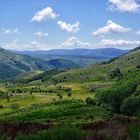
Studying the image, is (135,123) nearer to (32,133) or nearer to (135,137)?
(135,137)

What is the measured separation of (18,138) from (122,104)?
6067 inches

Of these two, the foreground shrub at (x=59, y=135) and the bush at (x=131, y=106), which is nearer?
the foreground shrub at (x=59, y=135)

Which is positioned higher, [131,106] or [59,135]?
[59,135]

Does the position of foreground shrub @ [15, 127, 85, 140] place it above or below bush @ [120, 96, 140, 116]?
above

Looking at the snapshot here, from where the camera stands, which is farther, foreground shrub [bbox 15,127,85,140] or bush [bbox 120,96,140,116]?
bush [bbox 120,96,140,116]

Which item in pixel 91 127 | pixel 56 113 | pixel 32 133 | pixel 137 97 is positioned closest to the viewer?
pixel 32 133

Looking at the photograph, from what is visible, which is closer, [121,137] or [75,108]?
[121,137]

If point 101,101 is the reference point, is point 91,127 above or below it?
above

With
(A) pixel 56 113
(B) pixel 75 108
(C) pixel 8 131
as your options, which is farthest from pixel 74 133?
(B) pixel 75 108

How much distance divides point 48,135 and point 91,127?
201cm

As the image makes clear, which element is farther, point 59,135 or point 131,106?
point 131,106

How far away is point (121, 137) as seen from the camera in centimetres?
1231

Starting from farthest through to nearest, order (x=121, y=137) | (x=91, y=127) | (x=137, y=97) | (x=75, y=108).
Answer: (x=75, y=108), (x=137, y=97), (x=91, y=127), (x=121, y=137)

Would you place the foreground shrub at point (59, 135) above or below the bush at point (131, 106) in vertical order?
above
